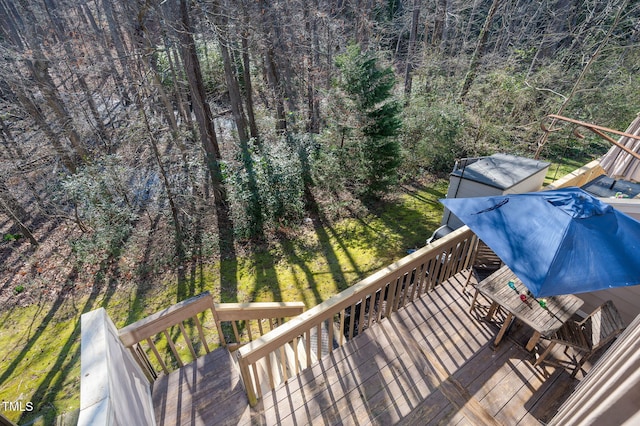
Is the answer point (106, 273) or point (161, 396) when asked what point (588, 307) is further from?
point (106, 273)

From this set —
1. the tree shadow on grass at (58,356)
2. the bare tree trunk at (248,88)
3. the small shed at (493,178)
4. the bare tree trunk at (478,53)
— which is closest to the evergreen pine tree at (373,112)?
the small shed at (493,178)

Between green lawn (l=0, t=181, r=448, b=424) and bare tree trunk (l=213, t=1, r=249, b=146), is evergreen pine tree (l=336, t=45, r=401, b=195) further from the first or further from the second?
bare tree trunk (l=213, t=1, r=249, b=146)

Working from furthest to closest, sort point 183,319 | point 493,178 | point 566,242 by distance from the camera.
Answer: point 493,178 → point 183,319 → point 566,242

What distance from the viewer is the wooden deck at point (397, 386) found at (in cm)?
247

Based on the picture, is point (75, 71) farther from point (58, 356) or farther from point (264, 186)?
point (58, 356)

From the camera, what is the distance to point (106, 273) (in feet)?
21.1

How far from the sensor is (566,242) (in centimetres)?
229

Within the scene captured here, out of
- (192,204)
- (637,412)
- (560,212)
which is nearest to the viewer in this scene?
(637,412)

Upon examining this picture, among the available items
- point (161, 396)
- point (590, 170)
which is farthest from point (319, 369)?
point (590, 170)

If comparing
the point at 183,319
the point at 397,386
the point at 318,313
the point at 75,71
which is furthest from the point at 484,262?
the point at 75,71

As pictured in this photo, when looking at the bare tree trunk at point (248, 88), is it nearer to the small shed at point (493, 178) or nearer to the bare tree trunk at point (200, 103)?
the bare tree trunk at point (200, 103)

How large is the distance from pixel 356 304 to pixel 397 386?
0.85 m

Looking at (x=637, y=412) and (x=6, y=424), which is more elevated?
(x=637, y=412)

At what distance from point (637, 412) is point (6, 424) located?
2.95 meters
